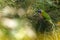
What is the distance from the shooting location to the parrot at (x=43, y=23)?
3.13 m

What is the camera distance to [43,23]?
3.15 metres

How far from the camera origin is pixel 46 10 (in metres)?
3.45

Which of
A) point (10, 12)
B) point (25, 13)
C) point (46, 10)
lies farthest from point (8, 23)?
point (46, 10)

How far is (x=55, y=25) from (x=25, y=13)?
522mm

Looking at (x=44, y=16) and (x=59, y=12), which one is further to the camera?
(x=59, y=12)

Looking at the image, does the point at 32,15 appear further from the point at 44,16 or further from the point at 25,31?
the point at 25,31

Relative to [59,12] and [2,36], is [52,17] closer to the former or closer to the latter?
[59,12]

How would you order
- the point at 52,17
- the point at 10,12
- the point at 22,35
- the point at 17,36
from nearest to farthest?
the point at 17,36
the point at 22,35
the point at 10,12
the point at 52,17

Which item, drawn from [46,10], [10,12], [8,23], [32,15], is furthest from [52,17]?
[8,23]

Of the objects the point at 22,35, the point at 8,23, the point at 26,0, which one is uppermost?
the point at 26,0

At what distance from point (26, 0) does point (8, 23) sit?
848 millimetres

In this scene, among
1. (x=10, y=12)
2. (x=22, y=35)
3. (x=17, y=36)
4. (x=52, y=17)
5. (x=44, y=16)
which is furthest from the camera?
(x=52, y=17)

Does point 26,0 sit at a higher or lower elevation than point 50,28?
higher

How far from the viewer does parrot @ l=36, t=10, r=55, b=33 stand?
3.13m
